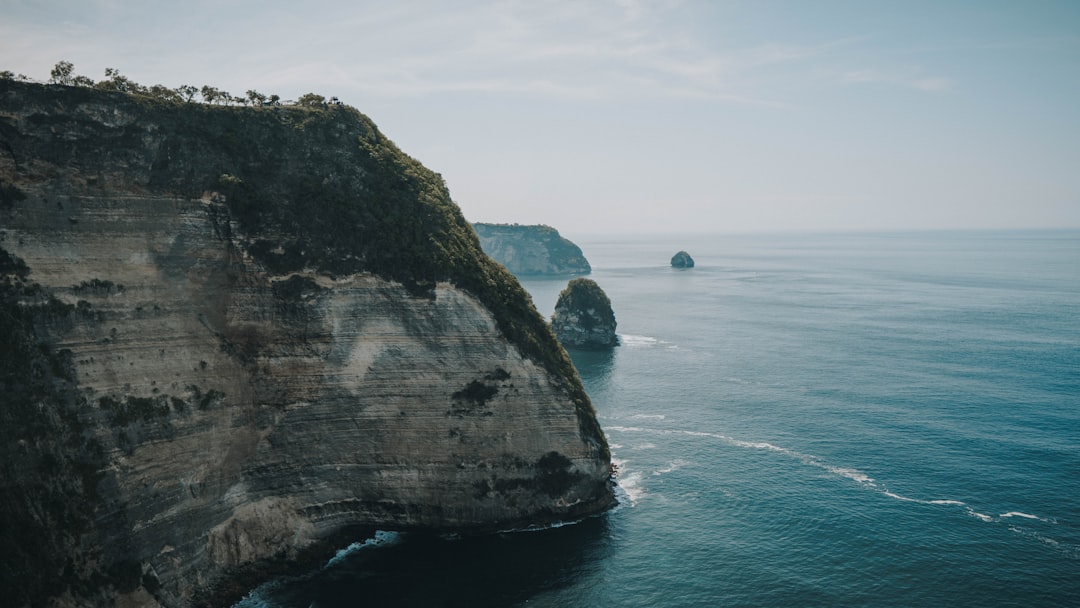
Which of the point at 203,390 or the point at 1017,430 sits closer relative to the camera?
the point at 203,390

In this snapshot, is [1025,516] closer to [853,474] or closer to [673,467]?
[853,474]

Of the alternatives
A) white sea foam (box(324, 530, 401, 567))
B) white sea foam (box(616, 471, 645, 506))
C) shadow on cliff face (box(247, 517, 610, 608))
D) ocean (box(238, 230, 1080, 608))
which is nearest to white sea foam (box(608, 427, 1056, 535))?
ocean (box(238, 230, 1080, 608))

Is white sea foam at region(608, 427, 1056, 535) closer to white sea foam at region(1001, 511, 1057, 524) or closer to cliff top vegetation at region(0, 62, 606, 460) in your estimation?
white sea foam at region(1001, 511, 1057, 524)

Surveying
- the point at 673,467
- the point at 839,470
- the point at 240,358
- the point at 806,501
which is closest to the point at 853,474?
the point at 839,470

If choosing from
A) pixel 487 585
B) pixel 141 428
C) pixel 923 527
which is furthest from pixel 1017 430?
pixel 141 428

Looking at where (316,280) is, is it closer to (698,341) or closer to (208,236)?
(208,236)

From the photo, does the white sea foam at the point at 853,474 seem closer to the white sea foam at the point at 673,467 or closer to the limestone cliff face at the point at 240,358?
the white sea foam at the point at 673,467

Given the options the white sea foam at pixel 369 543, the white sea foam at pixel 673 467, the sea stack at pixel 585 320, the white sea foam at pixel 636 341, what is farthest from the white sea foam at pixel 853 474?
the sea stack at pixel 585 320
